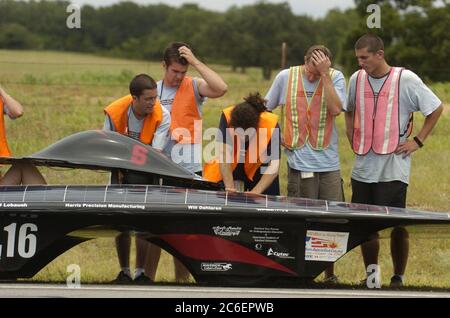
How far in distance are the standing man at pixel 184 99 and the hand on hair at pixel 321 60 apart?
758mm

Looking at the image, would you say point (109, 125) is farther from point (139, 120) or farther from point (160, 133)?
point (160, 133)

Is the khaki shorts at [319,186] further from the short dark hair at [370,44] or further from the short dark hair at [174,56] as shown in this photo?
the short dark hair at [174,56]

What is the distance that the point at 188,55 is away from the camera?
825cm

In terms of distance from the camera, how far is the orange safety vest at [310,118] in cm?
841

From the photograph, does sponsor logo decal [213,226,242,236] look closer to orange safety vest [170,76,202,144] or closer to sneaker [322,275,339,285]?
sneaker [322,275,339,285]

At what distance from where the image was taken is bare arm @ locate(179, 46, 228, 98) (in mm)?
8250

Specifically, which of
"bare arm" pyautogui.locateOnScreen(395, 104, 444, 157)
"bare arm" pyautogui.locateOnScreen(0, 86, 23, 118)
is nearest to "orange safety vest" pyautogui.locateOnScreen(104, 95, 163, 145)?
"bare arm" pyautogui.locateOnScreen(0, 86, 23, 118)

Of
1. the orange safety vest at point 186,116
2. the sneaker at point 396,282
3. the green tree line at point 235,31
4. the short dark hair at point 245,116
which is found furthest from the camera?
the green tree line at point 235,31

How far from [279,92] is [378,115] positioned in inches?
34.2

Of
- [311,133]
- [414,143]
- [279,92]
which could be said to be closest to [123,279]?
[311,133]

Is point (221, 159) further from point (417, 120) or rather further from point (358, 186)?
point (417, 120)

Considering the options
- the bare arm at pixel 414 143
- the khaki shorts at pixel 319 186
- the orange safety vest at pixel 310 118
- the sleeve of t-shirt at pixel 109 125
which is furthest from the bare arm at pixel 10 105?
the bare arm at pixel 414 143
